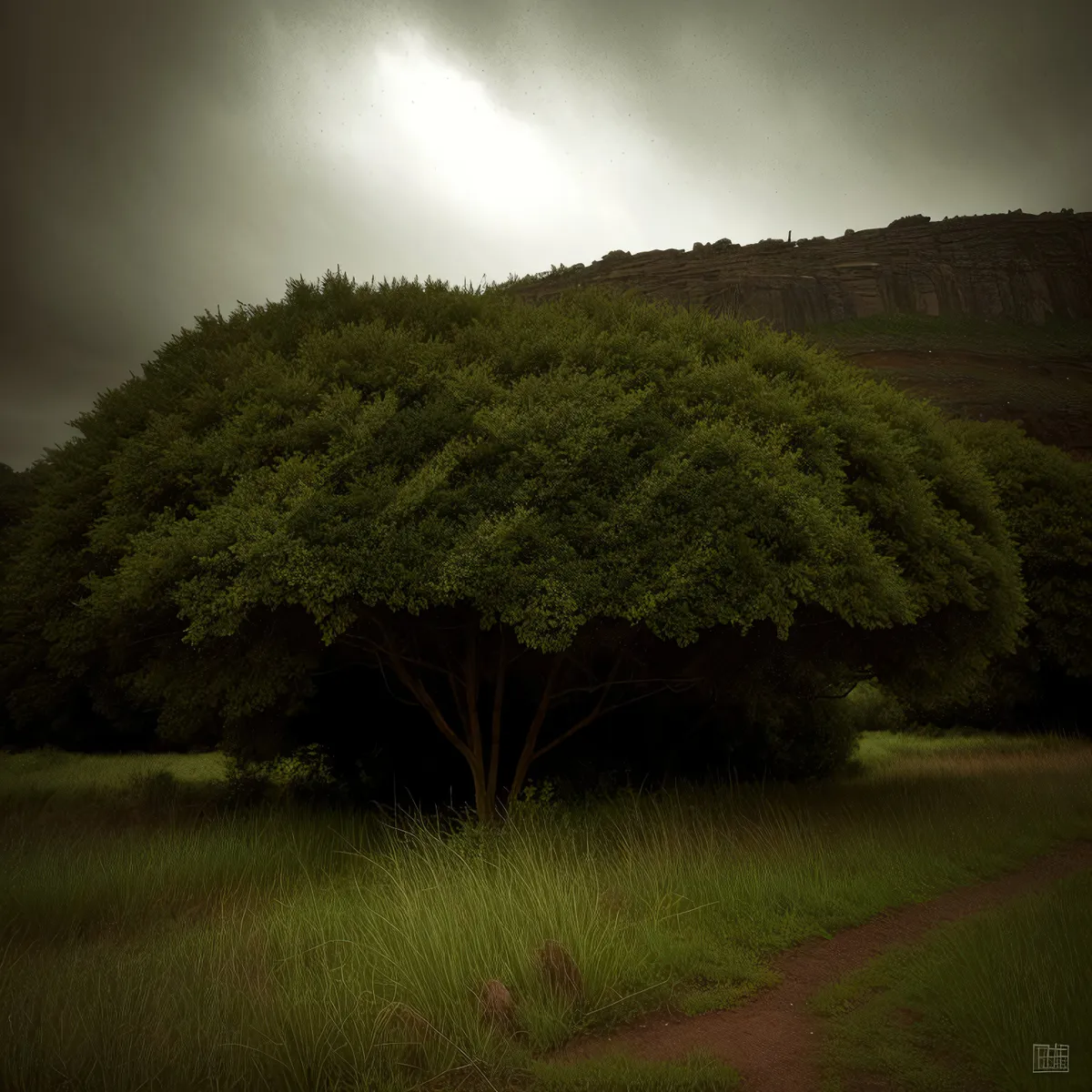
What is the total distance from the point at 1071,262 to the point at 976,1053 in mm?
97034

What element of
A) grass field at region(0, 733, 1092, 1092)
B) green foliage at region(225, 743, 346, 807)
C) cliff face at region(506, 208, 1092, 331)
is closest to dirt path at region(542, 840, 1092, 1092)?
grass field at region(0, 733, 1092, 1092)

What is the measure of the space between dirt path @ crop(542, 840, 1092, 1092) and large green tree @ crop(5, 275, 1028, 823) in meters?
3.16

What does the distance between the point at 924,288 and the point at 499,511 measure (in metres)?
86.0

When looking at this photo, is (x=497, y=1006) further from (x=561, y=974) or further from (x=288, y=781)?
(x=288, y=781)

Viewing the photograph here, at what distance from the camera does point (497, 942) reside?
6.00 meters

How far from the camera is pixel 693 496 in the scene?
364 inches

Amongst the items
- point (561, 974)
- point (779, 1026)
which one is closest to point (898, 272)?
point (779, 1026)

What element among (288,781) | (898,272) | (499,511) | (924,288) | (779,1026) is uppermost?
(898,272)

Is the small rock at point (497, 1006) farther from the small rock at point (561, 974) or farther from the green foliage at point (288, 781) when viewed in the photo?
the green foliage at point (288, 781)

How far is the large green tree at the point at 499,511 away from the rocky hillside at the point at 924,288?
191ft

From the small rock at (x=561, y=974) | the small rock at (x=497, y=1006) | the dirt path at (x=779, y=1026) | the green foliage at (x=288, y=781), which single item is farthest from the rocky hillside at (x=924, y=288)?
the small rock at (x=497, y=1006)

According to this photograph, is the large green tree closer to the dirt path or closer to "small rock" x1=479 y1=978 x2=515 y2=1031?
the dirt path

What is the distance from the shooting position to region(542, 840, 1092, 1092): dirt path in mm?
4691

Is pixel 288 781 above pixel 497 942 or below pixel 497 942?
below
